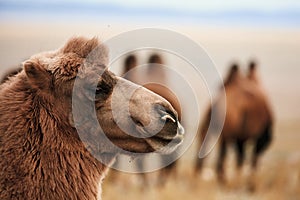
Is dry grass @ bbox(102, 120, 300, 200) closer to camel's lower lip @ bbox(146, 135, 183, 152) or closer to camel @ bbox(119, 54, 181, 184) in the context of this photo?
camel @ bbox(119, 54, 181, 184)

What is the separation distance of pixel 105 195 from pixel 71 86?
21.5 ft

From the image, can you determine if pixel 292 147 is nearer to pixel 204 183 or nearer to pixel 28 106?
pixel 204 183

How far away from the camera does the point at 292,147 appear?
2109 centimetres

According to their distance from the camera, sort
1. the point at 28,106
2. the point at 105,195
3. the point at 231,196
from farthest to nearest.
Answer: the point at 231,196 < the point at 105,195 < the point at 28,106

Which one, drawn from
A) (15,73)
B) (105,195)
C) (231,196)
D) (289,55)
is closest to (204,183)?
(231,196)

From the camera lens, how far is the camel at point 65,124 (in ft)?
12.2

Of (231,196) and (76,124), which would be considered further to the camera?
(231,196)

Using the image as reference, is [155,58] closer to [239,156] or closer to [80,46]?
[239,156]

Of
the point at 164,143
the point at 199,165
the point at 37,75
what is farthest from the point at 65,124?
the point at 199,165

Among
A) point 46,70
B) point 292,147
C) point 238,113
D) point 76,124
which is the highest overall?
point 46,70

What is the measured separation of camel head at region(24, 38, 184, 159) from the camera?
377 cm

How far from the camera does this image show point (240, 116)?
13.1 metres

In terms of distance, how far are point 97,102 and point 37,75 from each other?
1.28 feet

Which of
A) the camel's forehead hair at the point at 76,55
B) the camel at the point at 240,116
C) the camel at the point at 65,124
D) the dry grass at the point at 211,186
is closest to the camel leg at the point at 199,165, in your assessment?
the camel at the point at 240,116
